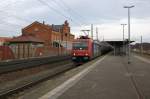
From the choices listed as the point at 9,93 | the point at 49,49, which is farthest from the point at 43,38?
the point at 9,93

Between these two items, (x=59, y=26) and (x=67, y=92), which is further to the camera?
(x=59, y=26)

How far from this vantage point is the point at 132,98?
11.6 metres

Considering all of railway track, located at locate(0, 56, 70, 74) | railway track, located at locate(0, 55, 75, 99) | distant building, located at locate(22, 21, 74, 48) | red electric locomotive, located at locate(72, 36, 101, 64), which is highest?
distant building, located at locate(22, 21, 74, 48)

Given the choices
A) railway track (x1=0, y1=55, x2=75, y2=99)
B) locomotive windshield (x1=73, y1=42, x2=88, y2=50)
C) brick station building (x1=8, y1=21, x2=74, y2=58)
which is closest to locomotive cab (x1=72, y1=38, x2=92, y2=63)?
locomotive windshield (x1=73, y1=42, x2=88, y2=50)

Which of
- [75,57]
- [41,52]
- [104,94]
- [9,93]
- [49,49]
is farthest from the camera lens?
[49,49]

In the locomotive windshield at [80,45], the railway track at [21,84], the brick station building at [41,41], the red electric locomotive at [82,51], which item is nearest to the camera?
the railway track at [21,84]

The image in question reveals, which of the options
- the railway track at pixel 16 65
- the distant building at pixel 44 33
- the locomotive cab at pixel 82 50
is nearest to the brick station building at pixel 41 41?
the distant building at pixel 44 33

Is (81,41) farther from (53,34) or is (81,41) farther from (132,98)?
(53,34)

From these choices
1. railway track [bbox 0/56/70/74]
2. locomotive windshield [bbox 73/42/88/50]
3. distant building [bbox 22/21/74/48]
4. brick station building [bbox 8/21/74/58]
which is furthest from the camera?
distant building [bbox 22/21/74/48]

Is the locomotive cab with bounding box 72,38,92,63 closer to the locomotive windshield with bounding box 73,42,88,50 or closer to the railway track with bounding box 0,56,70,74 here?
the locomotive windshield with bounding box 73,42,88,50

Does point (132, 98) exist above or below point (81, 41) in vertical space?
below

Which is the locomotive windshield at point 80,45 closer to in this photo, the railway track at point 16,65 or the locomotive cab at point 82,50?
the locomotive cab at point 82,50

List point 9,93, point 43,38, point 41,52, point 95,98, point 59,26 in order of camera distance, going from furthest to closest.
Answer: point 59,26, point 43,38, point 41,52, point 9,93, point 95,98

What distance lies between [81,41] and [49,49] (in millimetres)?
33824
